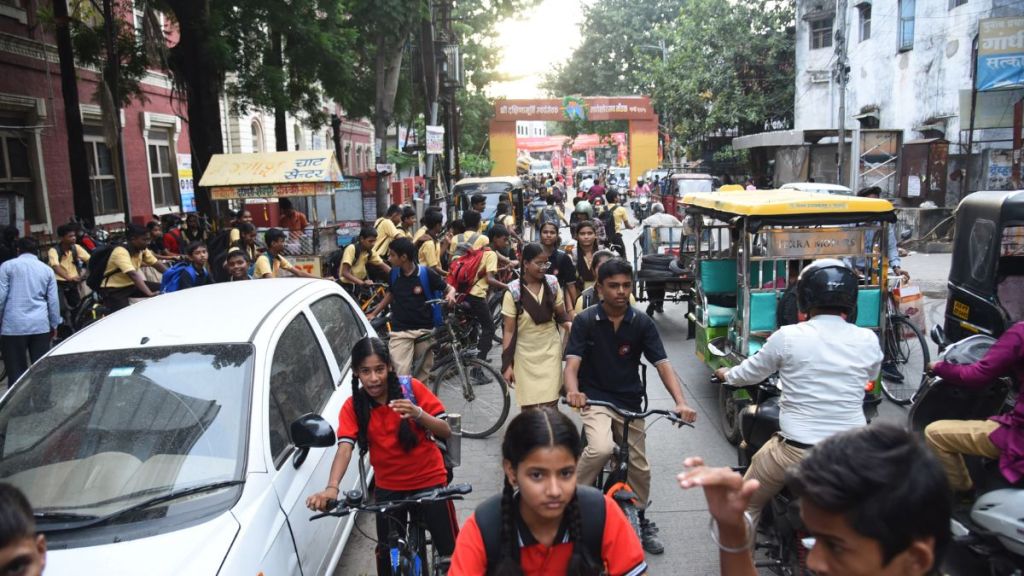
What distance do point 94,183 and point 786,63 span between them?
85.7ft

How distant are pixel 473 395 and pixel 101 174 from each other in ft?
48.4

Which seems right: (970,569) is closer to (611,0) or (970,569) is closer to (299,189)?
(299,189)

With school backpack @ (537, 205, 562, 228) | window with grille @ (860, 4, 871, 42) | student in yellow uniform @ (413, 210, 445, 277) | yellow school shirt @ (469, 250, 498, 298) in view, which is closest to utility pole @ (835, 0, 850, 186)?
window with grille @ (860, 4, 871, 42)

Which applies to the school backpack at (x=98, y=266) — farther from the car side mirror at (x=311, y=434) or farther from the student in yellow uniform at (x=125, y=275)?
the car side mirror at (x=311, y=434)

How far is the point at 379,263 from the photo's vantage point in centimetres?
951

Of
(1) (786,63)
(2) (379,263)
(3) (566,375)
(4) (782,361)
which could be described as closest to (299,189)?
(2) (379,263)

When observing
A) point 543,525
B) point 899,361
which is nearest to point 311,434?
point 543,525

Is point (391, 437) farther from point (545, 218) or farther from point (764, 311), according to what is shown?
point (545, 218)

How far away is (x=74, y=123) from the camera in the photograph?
1324cm

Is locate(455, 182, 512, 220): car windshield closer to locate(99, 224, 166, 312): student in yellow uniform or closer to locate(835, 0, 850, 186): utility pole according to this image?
locate(835, 0, 850, 186): utility pole

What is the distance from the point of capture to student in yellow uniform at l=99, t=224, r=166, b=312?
8.44 metres

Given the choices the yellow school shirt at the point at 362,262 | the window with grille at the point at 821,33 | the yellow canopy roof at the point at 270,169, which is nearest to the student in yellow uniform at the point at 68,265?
the yellow canopy roof at the point at 270,169

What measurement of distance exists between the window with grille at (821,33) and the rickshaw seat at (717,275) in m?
24.5

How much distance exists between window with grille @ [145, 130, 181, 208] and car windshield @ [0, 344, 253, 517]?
1852 cm
